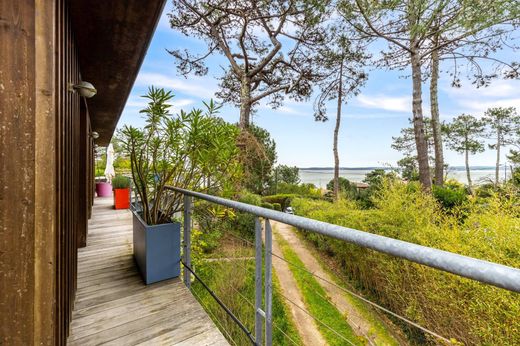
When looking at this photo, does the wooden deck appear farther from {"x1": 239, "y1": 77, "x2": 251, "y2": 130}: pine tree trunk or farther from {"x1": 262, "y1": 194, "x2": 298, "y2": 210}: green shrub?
{"x1": 262, "y1": 194, "x2": 298, "y2": 210}: green shrub

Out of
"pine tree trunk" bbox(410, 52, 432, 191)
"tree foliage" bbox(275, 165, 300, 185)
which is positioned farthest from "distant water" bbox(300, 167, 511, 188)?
"pine tree trunk" bbox(410, 52, 432, 191)

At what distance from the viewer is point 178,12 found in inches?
373

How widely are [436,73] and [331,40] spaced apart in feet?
15.5

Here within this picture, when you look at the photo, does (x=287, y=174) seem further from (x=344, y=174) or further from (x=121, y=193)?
(x=121, y=193)

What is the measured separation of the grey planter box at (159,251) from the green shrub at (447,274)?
12.6 feet

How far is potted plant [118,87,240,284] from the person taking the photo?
2.58m

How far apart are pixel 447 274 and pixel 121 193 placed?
7419 mm

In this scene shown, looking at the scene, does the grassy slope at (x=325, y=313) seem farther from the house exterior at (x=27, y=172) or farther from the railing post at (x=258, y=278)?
the house exterior at (x=27, y=172)

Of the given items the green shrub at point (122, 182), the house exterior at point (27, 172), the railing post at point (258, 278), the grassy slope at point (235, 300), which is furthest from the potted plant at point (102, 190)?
the railing post at point (258, 278)

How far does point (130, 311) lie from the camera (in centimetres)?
214

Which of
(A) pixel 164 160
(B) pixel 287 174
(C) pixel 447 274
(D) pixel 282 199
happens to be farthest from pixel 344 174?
(A) pixel 164 160

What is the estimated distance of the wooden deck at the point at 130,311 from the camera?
1.83m

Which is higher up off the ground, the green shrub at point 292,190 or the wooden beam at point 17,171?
the wooden beam at point 17,171

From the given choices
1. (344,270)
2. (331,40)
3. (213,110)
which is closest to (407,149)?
(331,40)
